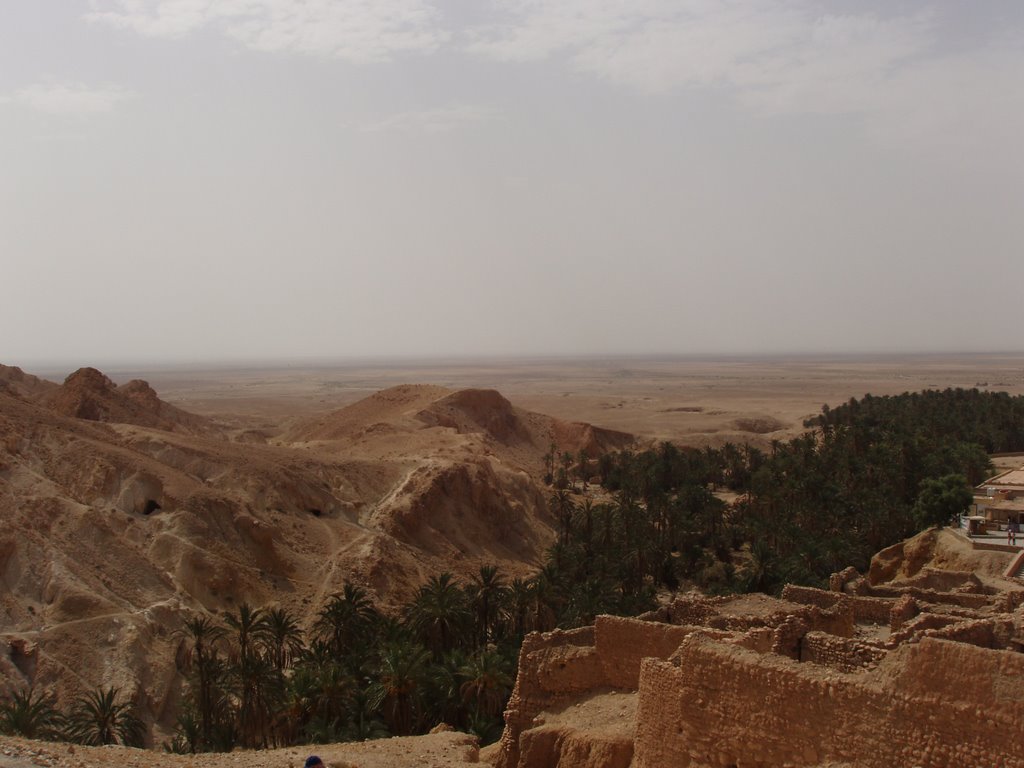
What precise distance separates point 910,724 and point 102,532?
3300 cm

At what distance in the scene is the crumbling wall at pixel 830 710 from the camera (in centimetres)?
880

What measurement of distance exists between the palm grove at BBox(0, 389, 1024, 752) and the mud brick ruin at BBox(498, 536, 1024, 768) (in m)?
6.43

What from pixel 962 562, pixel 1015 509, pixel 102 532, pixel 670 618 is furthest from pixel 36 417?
pixel 1015 509

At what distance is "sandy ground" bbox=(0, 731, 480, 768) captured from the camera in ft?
39.3

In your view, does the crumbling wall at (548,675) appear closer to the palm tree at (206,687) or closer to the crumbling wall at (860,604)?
the crumbling wall at (860,604)

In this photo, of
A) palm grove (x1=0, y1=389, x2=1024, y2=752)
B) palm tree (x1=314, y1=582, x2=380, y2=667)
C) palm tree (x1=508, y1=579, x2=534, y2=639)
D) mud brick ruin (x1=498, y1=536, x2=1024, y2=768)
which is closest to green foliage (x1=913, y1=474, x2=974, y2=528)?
palm grove (x1=0, y1=389, x2=1024, y2=752)

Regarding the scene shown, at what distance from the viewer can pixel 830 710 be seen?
31.9 ft

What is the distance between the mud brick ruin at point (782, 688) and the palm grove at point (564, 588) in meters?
6.43

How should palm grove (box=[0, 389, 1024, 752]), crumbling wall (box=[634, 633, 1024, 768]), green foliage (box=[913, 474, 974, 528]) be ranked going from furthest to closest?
green foliage (box=[913, 474, 974, 528]) → palm grove (box=[0, 389, 1024, 752]) → crumbling wall (box=[634, 633, 1024, 768])

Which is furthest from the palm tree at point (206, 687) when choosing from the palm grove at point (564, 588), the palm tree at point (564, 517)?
the palm tree at point (564, 517)

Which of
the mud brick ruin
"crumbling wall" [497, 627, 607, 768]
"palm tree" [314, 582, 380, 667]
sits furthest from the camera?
"palm tree" [314, 582, 380, 667]

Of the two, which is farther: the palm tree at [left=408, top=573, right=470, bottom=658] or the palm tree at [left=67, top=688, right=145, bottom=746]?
the palm tree at [left=408, top=573, right=470, bottom=658]

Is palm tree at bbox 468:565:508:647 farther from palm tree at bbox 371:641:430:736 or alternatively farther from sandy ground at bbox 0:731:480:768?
sandy ground at bbox 0:731:480:768

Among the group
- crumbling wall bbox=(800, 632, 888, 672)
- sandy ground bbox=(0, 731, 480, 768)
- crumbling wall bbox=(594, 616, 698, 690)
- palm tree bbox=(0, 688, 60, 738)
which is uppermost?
crumbling wall bbox=(800, 632, 888, 672)
